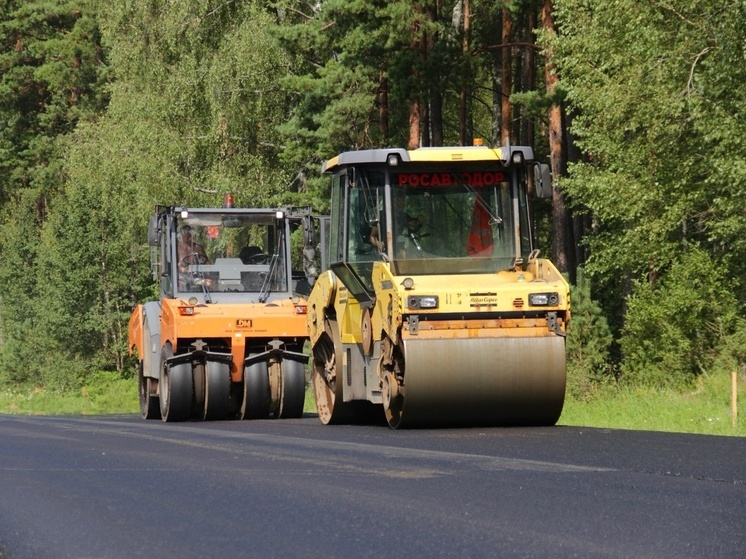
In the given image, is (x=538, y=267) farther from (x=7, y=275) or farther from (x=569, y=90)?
(x=7, y=275)

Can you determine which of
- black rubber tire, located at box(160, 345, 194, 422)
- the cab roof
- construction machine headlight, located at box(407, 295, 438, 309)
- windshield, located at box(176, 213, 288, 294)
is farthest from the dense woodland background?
construction machine headlight, located at box(407, 295, 438, 309)

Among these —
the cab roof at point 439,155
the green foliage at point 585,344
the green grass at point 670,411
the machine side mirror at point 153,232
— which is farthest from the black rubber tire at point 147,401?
the cab roof at point 439,155

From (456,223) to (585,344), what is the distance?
573 inches

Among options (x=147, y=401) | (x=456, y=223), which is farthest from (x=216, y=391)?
(x=456, y=223)

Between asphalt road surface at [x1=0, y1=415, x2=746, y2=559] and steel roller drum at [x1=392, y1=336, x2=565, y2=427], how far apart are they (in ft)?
2.15

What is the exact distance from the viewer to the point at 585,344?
94.9 feet

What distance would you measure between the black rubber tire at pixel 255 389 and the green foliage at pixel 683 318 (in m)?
9.92

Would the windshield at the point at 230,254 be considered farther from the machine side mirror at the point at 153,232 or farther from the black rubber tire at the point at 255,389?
the black rubber tire at the point at 255,389

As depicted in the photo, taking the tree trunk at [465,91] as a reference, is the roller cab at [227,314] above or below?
below

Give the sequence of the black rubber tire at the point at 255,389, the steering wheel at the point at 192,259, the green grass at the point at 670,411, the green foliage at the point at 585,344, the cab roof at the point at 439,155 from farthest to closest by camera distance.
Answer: the green foliage at the point at 585,344 → the steering wheel at the point at 192,259 → the black rubber tire at the point at 255,389 → the green grass at the point at 670,411 → the cab roof at the point at 439,155

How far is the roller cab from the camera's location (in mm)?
18938

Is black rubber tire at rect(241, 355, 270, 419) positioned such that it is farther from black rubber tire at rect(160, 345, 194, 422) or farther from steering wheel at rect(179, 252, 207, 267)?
steering wheel at rect(179, 252, 207, 267)

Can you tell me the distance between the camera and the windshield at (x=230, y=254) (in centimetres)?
2009

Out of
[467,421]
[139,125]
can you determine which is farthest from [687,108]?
[139,125]
